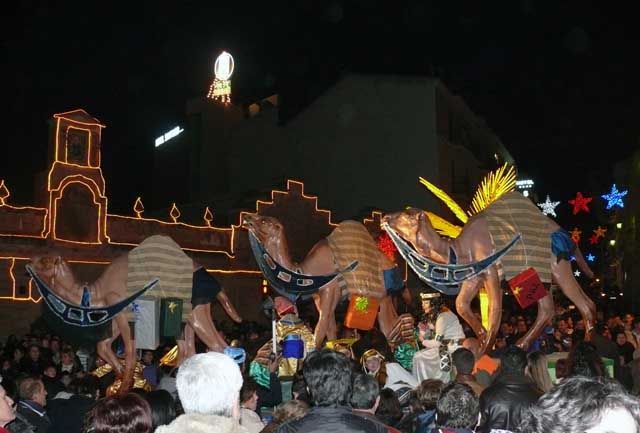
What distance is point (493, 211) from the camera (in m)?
11.5

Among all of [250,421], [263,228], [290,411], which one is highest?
[263,228]

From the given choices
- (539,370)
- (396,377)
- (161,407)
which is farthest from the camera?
(396,377)

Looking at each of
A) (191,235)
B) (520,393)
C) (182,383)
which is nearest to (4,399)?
(182,383)

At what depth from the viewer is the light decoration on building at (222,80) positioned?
112ft

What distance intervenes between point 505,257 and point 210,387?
28.0 feet

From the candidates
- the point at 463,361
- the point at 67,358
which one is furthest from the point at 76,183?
the point at 463,361

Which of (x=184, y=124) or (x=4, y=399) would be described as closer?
(x=4, y=399)

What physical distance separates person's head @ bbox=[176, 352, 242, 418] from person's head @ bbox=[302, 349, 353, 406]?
0.51 metres

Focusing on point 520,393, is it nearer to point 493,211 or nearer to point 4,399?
point 4,399

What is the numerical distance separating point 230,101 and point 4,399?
1209 inches

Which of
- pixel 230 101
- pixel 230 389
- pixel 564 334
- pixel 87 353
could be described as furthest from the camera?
pixel 230 101

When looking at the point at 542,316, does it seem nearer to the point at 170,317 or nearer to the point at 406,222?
the point at 406,222

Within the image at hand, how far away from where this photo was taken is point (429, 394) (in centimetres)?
559

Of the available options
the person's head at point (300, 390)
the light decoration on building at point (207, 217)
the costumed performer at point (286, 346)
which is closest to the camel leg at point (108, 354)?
the costumed performer at point (286, 346)
